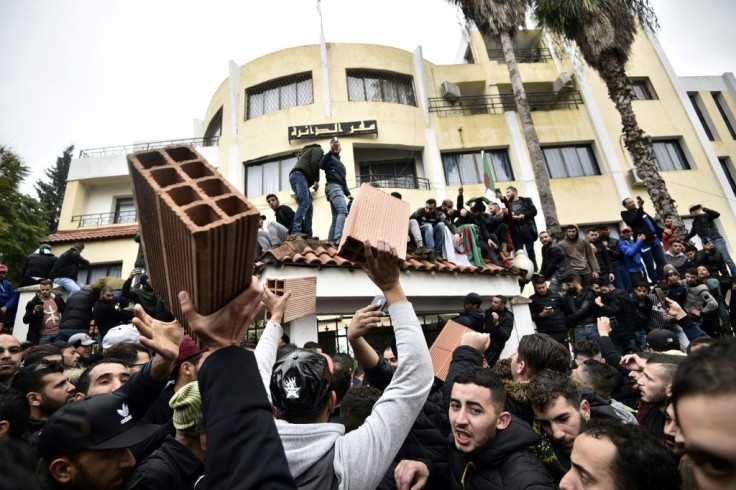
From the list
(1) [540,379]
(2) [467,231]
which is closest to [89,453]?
(1) [540,379]

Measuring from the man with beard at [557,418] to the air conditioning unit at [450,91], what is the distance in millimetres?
15836

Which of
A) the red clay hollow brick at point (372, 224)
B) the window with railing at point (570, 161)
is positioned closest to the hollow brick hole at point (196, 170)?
the red clay hollow brick at point (372, 224)

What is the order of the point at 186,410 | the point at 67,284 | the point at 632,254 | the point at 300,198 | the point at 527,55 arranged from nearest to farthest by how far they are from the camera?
1. the point at 186,410
2. the point at 300,198
3. the point at 67,284
4. the point at 632,254
5. the point at 527,55

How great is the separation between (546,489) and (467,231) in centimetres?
718

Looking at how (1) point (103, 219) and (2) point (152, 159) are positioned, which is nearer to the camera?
(2) point (152, 159)

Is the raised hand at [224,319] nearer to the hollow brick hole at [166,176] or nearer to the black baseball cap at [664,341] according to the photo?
the hollow brick hole at [166,176]

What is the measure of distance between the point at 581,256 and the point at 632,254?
3.58 feet

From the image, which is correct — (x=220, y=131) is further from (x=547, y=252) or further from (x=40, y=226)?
(x=547, y=252)

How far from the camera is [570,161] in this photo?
16.4 meters

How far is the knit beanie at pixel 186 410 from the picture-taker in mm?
2223

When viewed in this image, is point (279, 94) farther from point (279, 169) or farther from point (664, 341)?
point (664, 341)

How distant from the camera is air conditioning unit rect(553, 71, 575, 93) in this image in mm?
16750

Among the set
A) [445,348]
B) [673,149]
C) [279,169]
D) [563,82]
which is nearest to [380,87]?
[279,169]

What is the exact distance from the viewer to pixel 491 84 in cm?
1728
